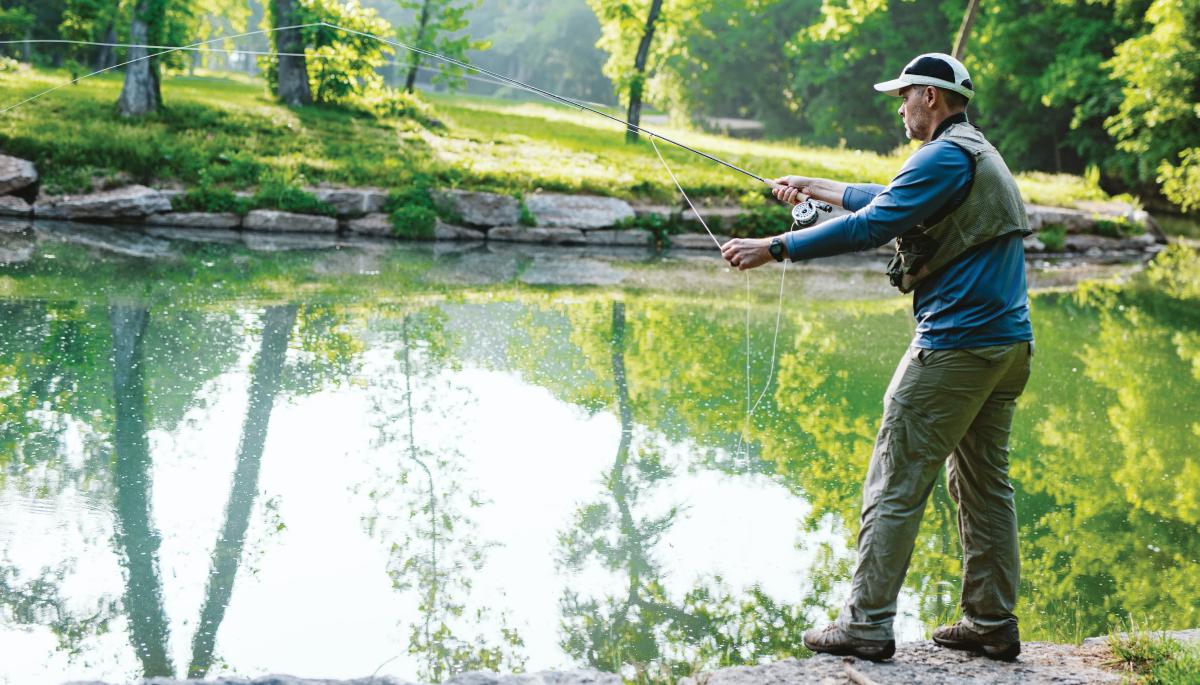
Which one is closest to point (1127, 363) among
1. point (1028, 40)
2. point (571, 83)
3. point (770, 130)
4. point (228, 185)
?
point (228, 185)

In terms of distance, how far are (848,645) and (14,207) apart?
12953 millimetres

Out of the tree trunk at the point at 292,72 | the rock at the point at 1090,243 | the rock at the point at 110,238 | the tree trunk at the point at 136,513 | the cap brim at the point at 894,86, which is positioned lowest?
the tree trunk at the point at 136,513

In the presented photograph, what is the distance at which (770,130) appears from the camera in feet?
154

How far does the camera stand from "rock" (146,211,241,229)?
45.5ft

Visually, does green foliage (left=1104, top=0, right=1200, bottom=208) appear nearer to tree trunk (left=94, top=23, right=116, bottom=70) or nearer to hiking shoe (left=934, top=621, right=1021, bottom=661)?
hiking shoe (left=934, top=621, right=1021, bottom=661)

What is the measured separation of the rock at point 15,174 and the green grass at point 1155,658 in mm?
13633

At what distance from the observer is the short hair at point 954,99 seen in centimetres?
354

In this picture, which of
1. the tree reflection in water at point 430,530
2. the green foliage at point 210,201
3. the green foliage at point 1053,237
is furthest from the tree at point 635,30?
the tree reflection in water at point 430,530

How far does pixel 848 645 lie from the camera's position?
3.54 metres

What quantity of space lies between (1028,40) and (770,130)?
1719 centimetres

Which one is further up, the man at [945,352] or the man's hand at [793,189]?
the man's hand at [793,189]

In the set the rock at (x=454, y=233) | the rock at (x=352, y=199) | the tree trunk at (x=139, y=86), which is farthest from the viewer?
the tree trunk at (x=139, y=86)

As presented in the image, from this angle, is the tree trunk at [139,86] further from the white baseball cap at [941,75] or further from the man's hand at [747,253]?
the white baseball cap at [941,75]

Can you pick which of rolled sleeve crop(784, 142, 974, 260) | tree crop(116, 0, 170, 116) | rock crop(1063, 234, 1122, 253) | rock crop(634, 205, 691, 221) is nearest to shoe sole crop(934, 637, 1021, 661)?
rolled sleeve crop(784, 142, 974, 260)
